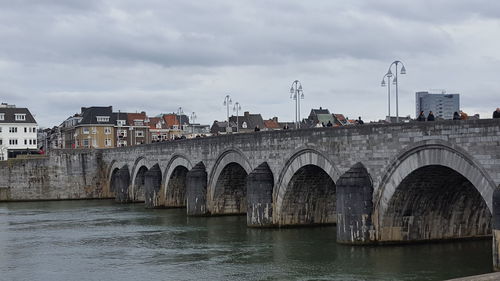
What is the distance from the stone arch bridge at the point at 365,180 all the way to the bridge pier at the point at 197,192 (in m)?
0.07

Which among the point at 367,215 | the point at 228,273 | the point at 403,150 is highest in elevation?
the point at 403,150

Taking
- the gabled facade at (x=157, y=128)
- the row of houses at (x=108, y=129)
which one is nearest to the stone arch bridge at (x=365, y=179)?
the row of houses at (x=108, y=129)

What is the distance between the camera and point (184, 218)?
48.3m

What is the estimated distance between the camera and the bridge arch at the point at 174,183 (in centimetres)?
5662

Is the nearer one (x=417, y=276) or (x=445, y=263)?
(x=417, y=276)

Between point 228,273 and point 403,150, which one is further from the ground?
point 403,150

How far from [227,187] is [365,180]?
61.0ft

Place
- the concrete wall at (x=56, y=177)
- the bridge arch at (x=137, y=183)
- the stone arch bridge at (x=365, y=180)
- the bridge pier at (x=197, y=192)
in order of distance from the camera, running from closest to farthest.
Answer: the stone arch bridge at (x=365, y=180) → the bridge pier at (x=197, y=192) → the bridge arch at (x=137, y=183) → the concrete wall at (x=56, y=177)

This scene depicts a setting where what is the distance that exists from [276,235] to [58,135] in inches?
4211

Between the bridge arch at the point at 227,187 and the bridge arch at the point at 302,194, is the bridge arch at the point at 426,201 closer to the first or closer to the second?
the bridge arch at the point at 302,194

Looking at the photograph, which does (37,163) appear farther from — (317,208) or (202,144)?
(317,208)

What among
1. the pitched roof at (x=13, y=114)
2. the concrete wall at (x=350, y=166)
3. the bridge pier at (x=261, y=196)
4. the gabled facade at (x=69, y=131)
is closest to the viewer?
the concrete wall at (x=350, y=166)

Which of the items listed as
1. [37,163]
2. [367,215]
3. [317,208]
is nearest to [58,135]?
[37,163]

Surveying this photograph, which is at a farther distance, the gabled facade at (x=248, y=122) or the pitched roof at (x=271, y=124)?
the pitched roof at (x=271, y=124)
